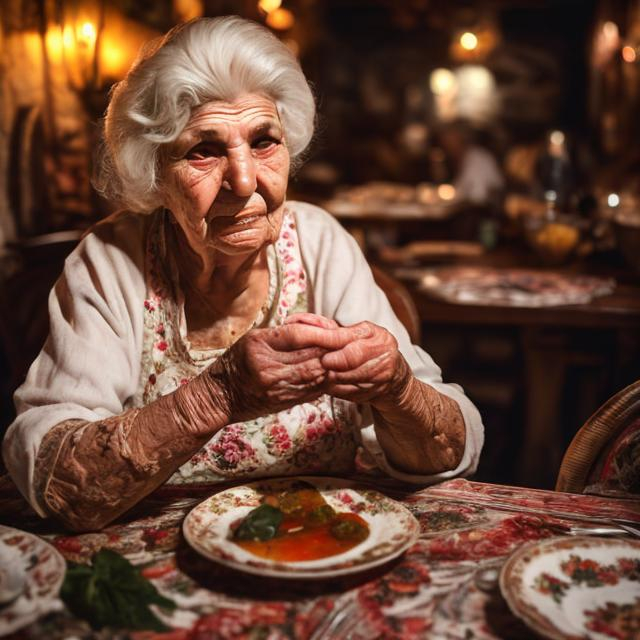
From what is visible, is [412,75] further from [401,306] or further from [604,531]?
[604,531]

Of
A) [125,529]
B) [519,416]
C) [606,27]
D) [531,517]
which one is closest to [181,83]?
[125,529]

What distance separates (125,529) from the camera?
1344 mm

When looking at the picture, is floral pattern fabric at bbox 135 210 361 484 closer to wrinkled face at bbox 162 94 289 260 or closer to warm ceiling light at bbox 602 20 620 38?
wrinkled face at bbox 162 94 289 260

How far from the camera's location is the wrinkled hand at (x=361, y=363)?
51.6 inches

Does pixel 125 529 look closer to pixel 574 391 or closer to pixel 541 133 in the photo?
pixel 574 391

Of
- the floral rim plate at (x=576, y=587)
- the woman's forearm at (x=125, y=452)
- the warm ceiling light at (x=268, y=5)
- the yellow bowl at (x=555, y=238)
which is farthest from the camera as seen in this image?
the warm ceiling light at (x=268, y=5)

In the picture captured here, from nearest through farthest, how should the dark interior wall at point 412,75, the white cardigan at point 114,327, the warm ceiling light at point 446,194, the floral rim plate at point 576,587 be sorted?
the floral rim plate at point 576,587
the white cardigan at point 114,327
the warm ceiling light at point 446,194
the dark interior wall at point 412,75

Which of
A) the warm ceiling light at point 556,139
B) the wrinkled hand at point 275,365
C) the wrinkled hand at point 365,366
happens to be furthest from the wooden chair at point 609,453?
the warm ceiling light at point 556,139

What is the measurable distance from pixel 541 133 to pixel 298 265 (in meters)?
14.1

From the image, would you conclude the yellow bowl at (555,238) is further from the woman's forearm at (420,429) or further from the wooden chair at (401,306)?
the woman's forearm at (420,429)

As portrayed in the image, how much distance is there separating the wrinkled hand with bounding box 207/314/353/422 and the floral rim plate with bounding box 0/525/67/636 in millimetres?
366

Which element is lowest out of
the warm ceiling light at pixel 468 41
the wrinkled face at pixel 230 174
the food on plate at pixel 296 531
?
the food on plate at pixel 296 531

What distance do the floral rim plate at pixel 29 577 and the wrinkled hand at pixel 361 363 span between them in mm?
526

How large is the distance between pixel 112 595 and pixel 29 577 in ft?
0.49
